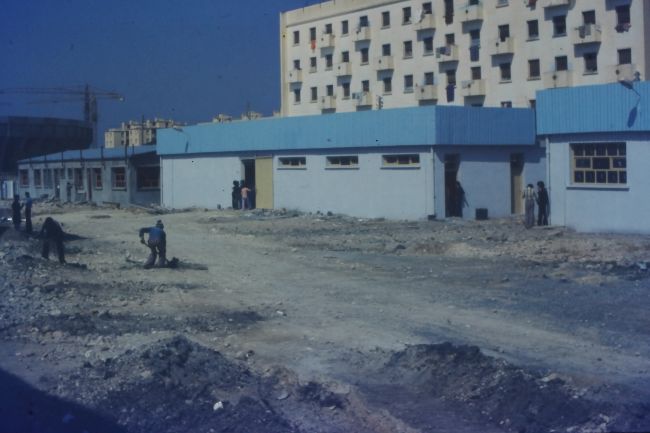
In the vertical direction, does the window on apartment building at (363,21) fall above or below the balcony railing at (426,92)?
above

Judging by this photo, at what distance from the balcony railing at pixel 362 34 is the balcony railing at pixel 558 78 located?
58.1 ft

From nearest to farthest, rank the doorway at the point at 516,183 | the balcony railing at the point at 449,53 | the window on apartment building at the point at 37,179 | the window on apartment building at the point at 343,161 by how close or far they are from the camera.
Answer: the doorway at the point at 516,183, the window on apartment building at the point at 343,161, the balcony railing at the point at 449,53, the window on apartment building at the point at 37,179

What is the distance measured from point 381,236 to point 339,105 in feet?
146

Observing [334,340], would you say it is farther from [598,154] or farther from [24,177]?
[24,177]

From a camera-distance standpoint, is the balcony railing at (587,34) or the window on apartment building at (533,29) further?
the window on apartment building at (533,29)

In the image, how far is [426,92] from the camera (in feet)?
208

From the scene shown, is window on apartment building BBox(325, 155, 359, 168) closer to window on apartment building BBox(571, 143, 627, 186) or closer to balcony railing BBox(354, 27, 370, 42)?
window on apartment building BBox(571, 143, 627, 186)

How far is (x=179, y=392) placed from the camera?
8.77 m

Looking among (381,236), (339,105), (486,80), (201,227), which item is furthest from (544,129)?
(339,105)

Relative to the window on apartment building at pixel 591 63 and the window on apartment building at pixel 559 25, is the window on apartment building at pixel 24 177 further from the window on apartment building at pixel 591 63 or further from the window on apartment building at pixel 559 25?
the window on apartment building at pixel 591 63

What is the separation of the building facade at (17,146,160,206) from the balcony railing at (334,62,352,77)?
64.7 feet

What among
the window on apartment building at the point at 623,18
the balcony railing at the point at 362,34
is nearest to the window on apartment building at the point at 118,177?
the balcony railing at the point at 362,34

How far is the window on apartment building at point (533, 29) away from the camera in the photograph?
184 ft

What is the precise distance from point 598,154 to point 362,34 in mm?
43119
